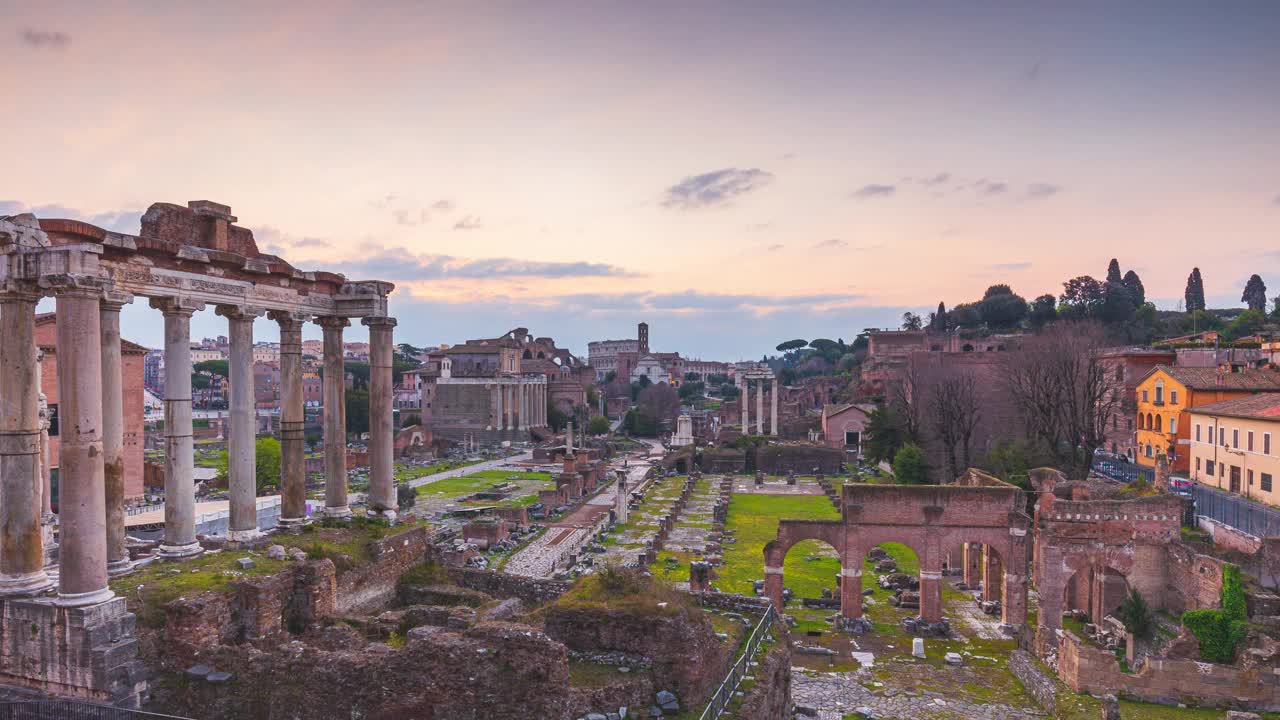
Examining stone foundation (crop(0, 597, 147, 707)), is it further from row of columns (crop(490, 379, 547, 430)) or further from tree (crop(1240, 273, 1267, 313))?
tree (crop(1240, 273, 1267, 313))

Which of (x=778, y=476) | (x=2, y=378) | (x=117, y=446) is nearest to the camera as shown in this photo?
(x=2, y=378)

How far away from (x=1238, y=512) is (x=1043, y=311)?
6326 cm

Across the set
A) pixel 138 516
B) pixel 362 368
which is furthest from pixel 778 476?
pixel 362 368

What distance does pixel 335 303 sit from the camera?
1655 centimetres

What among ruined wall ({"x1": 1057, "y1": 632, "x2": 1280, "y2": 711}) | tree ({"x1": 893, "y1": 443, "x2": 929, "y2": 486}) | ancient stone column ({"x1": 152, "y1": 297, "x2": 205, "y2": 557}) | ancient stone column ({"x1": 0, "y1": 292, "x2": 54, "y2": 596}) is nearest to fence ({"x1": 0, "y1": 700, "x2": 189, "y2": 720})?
ancient stone column ({"x1": 0, "y1": 292, "x2": 54, "y2": 596})

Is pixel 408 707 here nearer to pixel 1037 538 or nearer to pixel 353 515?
pixel 353 515

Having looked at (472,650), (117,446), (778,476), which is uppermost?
(117,446)

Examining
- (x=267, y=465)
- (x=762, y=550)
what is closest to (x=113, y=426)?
(x=762, y=550)

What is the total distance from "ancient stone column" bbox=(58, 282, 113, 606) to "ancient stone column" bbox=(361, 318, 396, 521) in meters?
6.51

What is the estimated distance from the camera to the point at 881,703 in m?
15.9

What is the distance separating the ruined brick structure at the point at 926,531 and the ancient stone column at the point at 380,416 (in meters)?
10.6

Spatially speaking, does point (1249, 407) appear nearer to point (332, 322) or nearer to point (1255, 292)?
point (332, 322)

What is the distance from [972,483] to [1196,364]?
2379 cm

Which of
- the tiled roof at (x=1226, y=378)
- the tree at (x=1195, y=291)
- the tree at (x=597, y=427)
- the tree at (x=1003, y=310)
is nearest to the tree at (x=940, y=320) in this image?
the tree at (x=1003, y=310)
